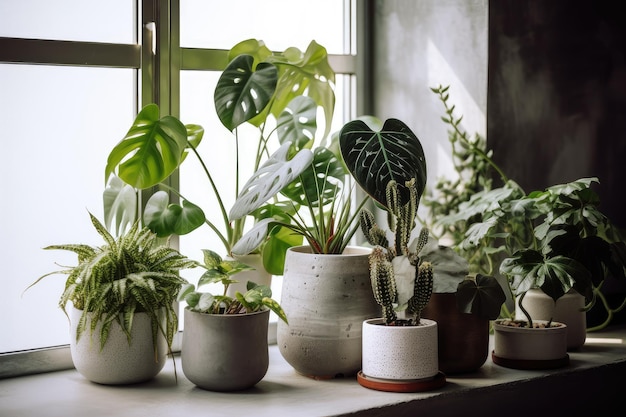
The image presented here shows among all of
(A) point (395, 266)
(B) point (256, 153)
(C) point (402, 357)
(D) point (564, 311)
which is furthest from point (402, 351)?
(B) point (256, 153)

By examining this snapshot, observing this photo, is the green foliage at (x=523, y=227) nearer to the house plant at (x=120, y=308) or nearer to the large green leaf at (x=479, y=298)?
the large green leaf at (x=479, y=298)

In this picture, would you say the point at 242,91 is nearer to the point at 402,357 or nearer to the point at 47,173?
the point at 47,173

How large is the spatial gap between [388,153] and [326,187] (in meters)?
0.38

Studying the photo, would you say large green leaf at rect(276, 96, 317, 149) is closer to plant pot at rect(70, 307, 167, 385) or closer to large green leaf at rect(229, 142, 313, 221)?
large green leaf at rect(229, 142, 313, 221)

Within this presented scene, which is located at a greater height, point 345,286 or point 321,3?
point 321,3

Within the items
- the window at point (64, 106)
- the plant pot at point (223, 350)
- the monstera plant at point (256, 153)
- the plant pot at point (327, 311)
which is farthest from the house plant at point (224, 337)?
the window at point (64, 106)

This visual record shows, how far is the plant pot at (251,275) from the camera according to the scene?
2438mm

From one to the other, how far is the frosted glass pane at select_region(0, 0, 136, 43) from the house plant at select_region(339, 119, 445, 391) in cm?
74

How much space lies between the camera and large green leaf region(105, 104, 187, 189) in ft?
7.12

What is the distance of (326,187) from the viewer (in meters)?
Answer: 2.41

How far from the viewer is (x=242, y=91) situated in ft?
7.30

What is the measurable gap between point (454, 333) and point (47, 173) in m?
1.16

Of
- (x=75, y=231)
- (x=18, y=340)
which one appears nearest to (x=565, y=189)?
(x=75, y=231)

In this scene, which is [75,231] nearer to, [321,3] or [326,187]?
[326,187]
